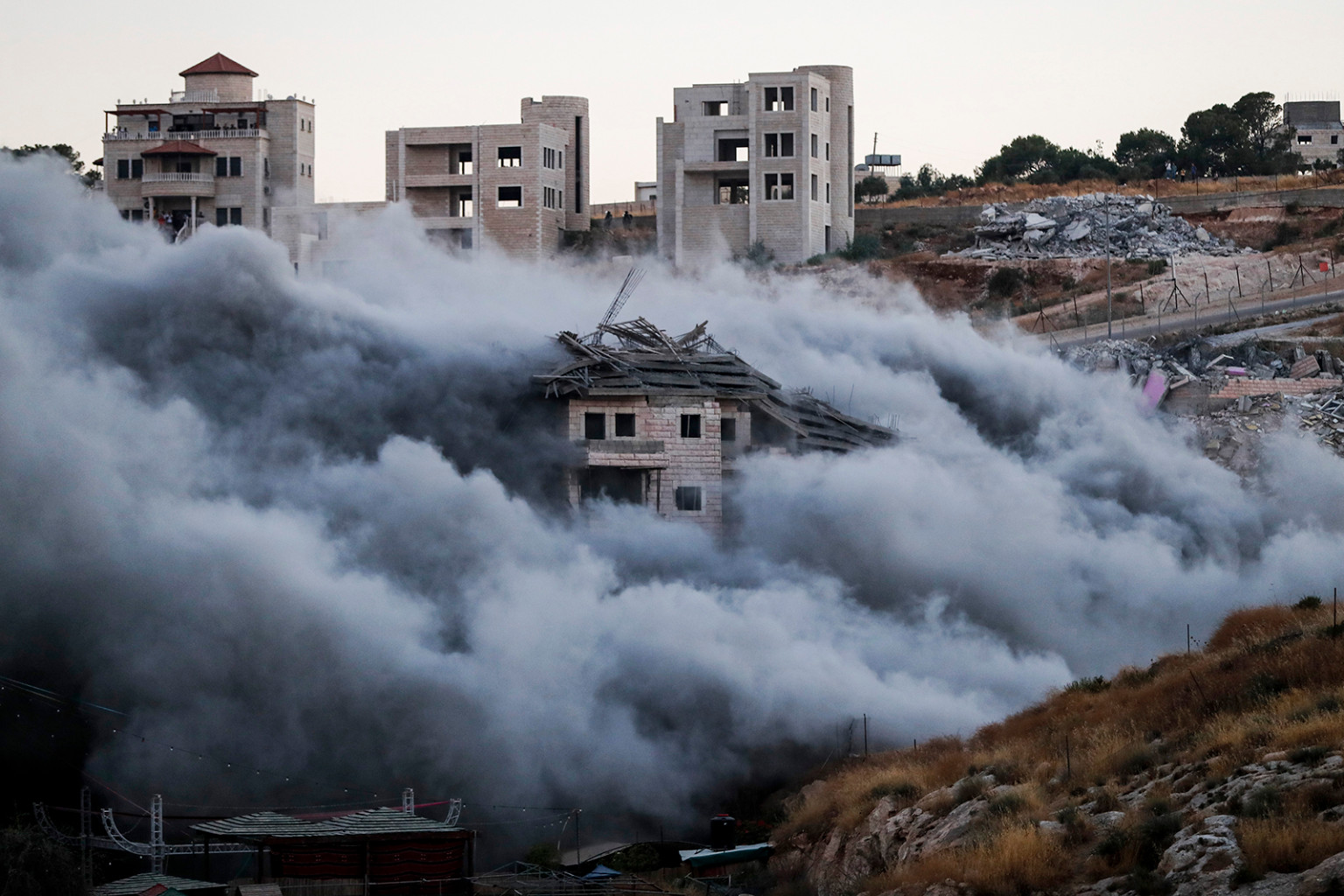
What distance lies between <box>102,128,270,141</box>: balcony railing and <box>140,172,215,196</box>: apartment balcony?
10.2ft

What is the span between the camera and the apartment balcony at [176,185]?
118 m

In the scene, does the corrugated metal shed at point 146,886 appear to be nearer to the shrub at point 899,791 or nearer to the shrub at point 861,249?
the shrub at point 899,791

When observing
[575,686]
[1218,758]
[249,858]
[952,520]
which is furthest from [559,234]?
[1218,758]

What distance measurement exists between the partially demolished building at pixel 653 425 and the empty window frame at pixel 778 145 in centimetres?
4442

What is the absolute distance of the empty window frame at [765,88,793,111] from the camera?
11356 centimetres

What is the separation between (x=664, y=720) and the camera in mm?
61188

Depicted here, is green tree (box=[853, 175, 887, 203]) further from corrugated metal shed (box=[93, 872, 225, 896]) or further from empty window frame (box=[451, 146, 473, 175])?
corrugated metal shed (box=[93, 872, 225, 896])

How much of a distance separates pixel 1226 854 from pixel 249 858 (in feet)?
93.6

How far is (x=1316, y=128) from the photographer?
6393 inches

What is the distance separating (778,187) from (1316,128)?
69.2 meters

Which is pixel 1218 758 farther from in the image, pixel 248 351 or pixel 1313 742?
pixel 248 351

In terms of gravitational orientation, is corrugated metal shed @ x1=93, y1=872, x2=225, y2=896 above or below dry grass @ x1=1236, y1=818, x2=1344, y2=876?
below

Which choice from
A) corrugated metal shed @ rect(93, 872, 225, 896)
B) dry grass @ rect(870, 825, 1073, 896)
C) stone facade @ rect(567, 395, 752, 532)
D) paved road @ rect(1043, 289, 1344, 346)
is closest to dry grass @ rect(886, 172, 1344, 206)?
paved road @ rect(1043, 289, 1344, 346)

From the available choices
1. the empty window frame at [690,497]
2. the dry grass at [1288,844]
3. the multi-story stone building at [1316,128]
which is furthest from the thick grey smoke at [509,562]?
the multi-story stone building at [1316,128]
